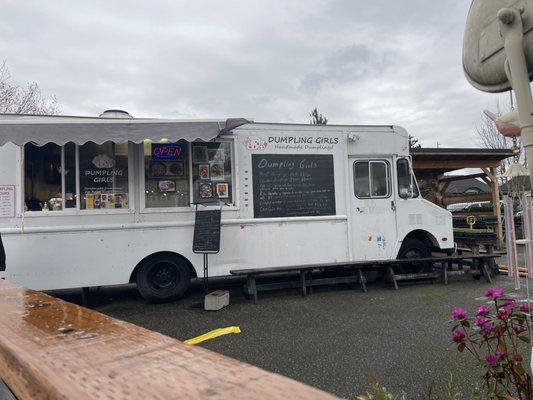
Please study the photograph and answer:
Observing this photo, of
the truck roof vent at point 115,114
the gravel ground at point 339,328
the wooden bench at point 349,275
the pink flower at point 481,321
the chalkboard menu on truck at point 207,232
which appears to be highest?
the truck roof vent at point 115,114

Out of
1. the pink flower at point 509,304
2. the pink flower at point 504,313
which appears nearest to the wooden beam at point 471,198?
the pink flower at point 509,304

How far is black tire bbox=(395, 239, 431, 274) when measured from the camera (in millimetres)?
7707

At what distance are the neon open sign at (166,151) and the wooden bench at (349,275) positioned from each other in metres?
2.14

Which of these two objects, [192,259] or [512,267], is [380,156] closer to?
[192,259]

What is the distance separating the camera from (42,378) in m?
0.82

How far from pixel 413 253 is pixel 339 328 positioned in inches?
Answer: 131

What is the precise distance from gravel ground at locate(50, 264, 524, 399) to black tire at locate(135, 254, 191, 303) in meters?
0.17

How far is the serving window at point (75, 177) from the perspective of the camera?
6.16m

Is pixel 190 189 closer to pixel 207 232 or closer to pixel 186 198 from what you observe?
pixel 186 198

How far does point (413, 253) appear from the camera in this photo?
780 centimetres

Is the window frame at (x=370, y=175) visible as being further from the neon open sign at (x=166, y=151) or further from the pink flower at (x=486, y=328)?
the pink flower at (x=486, y=328)

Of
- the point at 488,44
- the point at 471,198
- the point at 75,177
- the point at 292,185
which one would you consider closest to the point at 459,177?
the point at 471,198

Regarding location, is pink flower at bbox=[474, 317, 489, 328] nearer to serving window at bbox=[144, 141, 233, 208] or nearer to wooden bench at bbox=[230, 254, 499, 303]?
wooden bench at bbox=[230, 254, 499, 303]

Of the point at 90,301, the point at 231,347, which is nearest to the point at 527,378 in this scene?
the point at 231,347
